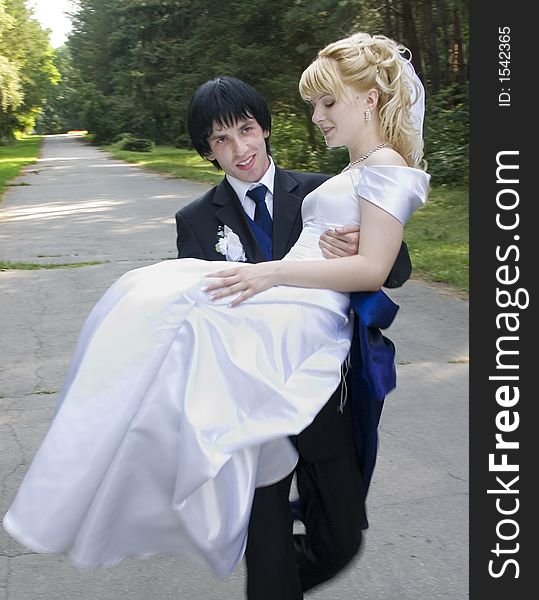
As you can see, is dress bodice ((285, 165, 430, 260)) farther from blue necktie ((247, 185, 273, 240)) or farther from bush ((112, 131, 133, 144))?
bush ((112, 131, 133, 144))

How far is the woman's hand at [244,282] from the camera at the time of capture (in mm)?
2238

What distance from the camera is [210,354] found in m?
2.12

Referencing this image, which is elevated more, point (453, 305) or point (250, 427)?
point (250, 427)

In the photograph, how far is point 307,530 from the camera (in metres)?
2.61

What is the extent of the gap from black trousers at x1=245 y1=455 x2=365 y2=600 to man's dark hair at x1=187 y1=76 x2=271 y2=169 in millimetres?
1045

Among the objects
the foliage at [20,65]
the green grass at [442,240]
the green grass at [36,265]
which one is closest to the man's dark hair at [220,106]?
the green grass at [442,240]

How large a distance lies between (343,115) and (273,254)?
51 cm

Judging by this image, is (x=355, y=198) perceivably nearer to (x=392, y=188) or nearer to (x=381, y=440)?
(x=392, y=188)

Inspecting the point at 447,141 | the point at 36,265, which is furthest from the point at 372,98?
the point at 447,141

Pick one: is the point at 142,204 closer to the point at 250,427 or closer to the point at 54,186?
the point at 54,186

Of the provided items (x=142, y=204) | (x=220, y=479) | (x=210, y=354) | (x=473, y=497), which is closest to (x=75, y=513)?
(x=220, y=479)

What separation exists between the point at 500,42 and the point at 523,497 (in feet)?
5.40

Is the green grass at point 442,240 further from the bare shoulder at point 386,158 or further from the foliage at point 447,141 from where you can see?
the bare shoulder at point 386,158

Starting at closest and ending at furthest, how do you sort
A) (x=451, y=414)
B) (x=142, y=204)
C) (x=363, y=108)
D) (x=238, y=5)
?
1. (x=363, y=108)
2. (x=451, y=414)
3. (x=142, y=204)
4. (x=238, y=5)
